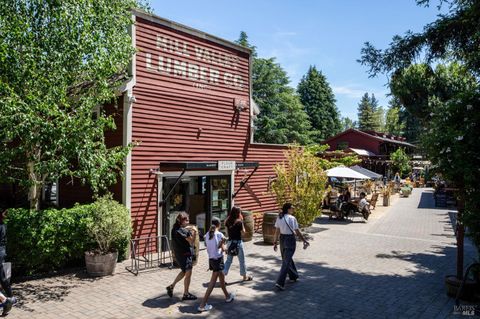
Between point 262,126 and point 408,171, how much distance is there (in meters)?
22.0

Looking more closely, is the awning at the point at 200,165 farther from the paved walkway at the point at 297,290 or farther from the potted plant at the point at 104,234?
the paved walkway at the point at 297,290

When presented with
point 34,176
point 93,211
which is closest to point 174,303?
point 93,211

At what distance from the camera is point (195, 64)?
1266cm

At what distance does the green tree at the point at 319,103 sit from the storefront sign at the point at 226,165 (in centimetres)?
4230

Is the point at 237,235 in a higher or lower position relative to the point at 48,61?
lower

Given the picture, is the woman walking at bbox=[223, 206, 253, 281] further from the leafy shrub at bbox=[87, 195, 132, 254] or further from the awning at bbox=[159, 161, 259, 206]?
the awning at bbox=[159, 161, 259, 206]

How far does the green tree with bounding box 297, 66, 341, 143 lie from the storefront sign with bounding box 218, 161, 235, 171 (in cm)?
4230

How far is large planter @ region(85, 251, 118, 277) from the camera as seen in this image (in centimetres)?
894

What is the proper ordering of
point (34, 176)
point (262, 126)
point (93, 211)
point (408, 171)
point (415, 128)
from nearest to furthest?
point (34, 176) < point (93, 211) < point (262, 126) < point (408, 171) < point (415, 128)

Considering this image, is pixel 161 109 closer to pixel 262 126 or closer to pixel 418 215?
pixel 418 215

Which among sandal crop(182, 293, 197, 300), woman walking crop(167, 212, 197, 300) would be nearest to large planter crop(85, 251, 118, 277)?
woman walking crop(167, 212, 197, 300)

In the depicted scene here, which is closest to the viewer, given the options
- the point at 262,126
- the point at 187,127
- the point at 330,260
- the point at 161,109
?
the point at 330,260

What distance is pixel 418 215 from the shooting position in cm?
2092

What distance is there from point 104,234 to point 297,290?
4.77 metres
